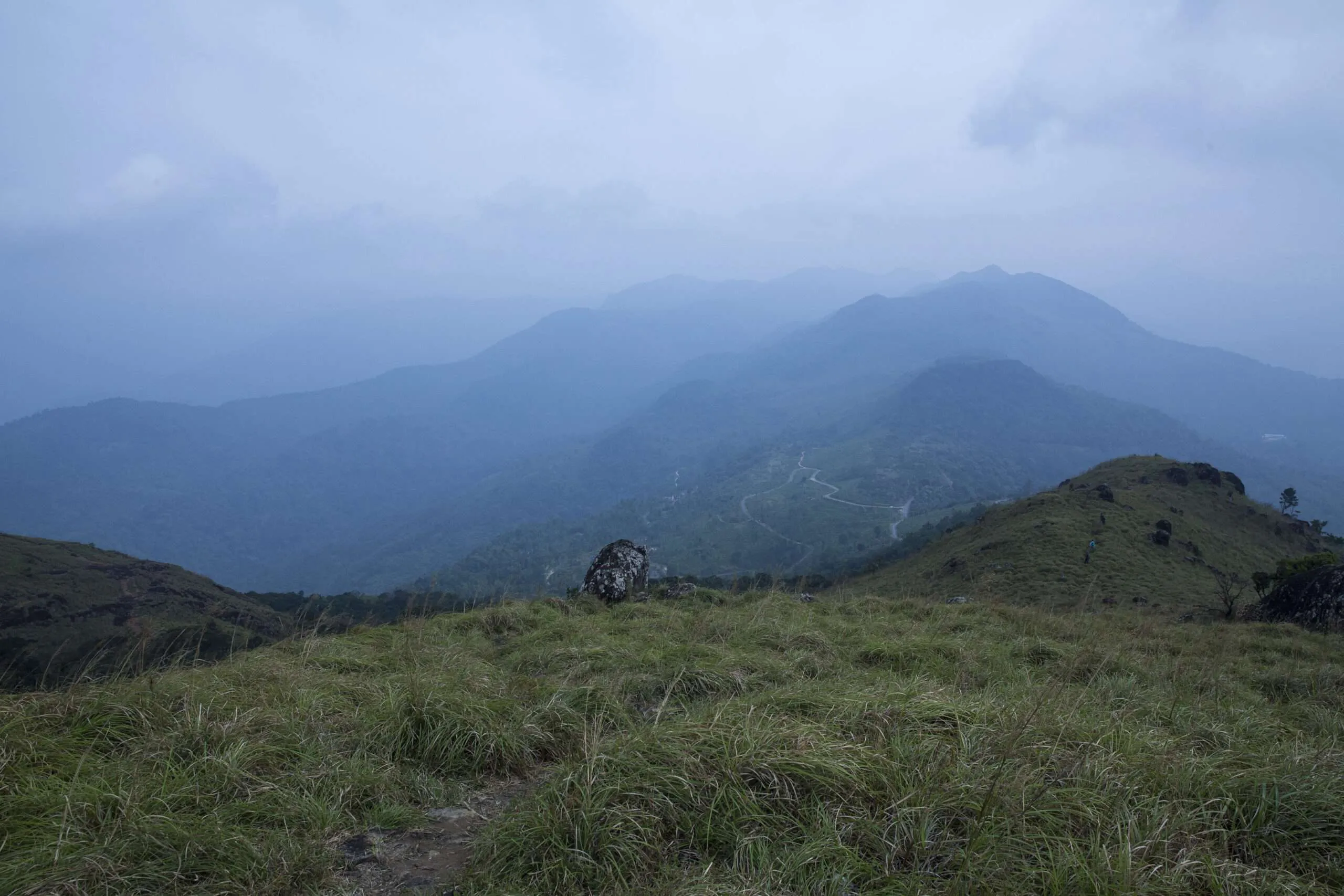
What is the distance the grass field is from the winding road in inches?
2924

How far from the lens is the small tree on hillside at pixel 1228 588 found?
16.1 m

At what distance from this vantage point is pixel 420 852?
3727 mm

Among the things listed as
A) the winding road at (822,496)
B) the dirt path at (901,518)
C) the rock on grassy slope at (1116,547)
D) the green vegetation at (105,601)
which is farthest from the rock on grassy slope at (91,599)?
the dirt path at (901,518)

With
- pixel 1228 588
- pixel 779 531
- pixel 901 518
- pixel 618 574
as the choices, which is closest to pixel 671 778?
pixel 618 574

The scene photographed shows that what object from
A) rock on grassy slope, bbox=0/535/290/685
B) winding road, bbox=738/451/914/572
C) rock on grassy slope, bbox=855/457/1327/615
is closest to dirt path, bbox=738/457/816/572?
winding road, bbox=738/451/914/572

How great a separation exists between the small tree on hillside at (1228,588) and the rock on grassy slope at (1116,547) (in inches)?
15.9

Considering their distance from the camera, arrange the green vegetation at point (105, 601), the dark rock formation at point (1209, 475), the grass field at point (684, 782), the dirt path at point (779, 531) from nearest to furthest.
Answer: the grass field at point (684, 782), the green vegetation at point (105, 601), the dark rock formation at point (1209, 475), the dirt path at point (779, 531)

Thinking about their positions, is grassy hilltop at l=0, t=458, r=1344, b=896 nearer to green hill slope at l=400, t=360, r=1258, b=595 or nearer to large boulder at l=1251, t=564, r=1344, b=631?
large boulder at l=1251, t=564, r=1344, b=631

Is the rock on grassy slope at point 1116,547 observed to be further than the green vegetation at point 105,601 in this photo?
No

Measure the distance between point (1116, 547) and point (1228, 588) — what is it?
39.7 ft

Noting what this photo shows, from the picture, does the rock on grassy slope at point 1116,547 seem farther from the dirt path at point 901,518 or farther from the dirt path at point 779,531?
the dirt path at point 901,518

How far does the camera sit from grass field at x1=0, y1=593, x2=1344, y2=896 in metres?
3.15

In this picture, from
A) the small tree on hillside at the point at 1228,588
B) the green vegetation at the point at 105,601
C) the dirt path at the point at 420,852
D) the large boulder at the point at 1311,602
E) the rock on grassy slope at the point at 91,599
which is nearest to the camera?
the dirt path at the point at 420,852

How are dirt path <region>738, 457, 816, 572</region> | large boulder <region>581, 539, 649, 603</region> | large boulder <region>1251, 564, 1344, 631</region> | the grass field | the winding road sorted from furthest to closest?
the winding road, dirt path <region>738, 457, 816, 572</region>, large boulder <region>581, 539, 649, 603</region>, large boulder <region>1251, 564, 1344, 631</region>, the grass field
